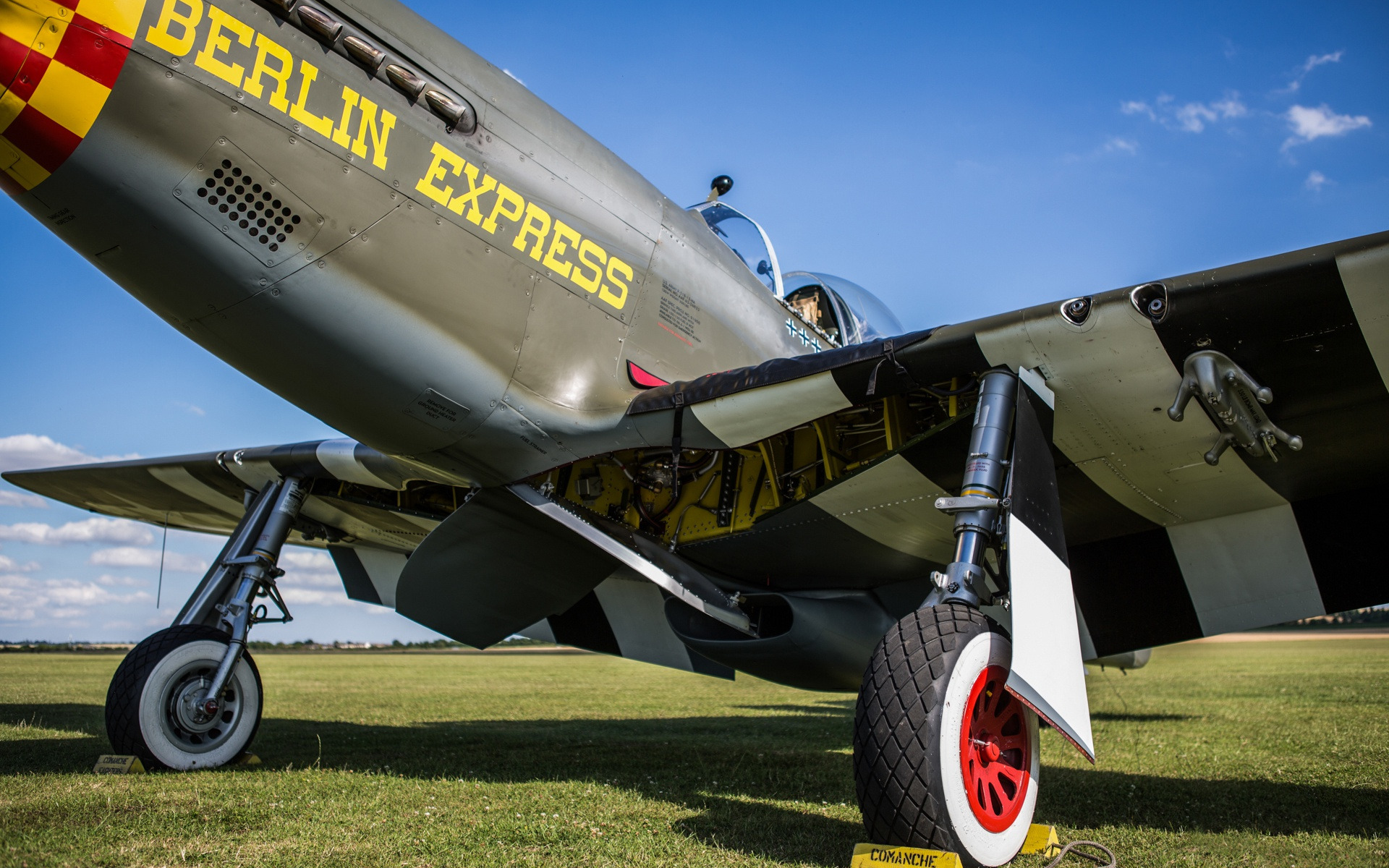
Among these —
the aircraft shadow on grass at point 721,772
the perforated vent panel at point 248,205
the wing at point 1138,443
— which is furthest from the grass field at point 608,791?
the perforated vent panel at point 248,205

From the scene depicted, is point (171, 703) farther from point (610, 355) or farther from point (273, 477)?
point (610, 355)

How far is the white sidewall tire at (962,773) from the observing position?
2.39 metres

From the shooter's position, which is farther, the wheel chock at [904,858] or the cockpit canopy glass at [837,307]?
the cockpit canopy glass at [837,307]

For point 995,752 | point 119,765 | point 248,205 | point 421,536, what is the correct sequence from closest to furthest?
1. point 995,752
2. point 248,205
3. point 119,765
4. point 421,536

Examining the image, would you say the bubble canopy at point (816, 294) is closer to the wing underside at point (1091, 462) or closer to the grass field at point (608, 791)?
the wing underside at point (1091, 462)

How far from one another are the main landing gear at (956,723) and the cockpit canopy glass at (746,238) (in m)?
2.95

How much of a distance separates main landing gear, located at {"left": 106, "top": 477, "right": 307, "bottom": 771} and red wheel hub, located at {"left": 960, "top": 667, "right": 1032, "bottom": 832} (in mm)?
4099

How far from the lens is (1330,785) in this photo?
444cm

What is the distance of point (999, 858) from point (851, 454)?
227cm

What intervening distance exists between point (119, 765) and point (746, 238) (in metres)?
4.63

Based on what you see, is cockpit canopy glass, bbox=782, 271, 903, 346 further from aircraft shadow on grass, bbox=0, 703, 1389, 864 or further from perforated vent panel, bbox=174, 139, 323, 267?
perforated vent panel, bbox=174, 139, 323, 267

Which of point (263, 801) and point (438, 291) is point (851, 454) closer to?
point (438, 291)

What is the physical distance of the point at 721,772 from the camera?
5.00 meters

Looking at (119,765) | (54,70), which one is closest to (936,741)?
(54,70)
